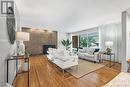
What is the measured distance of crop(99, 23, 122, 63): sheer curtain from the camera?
5684 millimetres

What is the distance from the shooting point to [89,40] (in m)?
8.76

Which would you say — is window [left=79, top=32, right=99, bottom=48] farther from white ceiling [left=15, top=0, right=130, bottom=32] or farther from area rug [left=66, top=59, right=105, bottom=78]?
area rug [left=66, top=59, right=105, bottom=78]

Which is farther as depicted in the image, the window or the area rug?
the window

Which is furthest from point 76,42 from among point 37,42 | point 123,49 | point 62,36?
point 123,49

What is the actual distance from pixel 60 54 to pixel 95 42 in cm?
492

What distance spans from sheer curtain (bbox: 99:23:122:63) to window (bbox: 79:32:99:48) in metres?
0.90

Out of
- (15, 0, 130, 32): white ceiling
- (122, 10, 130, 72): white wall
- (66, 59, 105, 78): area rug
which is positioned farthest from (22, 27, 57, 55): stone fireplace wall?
(122, 10, 130, 72): white wall

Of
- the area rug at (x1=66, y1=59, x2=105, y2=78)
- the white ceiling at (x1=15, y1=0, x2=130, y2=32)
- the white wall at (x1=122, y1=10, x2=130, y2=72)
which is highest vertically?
the white ceiling at (x1=15, y1=0, x2=130, y2=32)

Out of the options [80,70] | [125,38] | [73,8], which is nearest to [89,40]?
[125,38]

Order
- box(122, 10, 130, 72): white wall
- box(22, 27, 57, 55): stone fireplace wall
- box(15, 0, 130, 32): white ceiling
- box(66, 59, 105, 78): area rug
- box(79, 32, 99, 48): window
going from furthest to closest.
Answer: box(22, 27, 57, 55): stone fireplace wall → box(79, 32, 99, 48): window → box(122, 10, 130, 72): white wall → box(66, 59, 105, 78): area rug → box(15, 0, 130, 32): white ceiling

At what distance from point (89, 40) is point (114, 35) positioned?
2919 millimetres

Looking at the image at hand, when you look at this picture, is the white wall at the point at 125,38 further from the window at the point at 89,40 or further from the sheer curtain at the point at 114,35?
the window at the point at 89,40

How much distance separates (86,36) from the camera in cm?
924

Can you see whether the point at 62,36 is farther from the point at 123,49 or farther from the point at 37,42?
the point at 123,49
